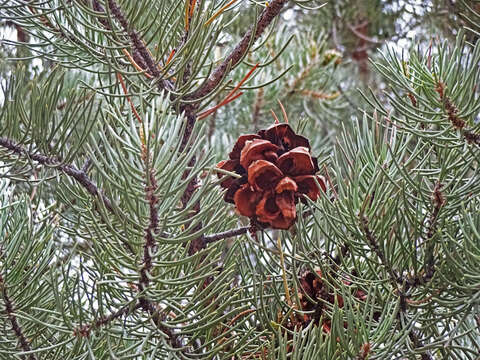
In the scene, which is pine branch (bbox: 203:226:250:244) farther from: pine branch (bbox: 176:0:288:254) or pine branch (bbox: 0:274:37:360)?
pine branch (bbox: 0:274:37:360)

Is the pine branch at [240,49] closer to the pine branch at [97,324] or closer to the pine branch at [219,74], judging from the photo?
the pine branch at [219,74]

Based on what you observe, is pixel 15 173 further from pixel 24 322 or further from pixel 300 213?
pixel 300 213

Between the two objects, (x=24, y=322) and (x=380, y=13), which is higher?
(x=380, y=13)

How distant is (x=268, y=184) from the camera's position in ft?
1.63

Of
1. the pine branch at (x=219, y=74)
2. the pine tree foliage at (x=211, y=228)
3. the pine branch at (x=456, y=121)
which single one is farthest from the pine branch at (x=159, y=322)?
the pine branch at (x=456, y=121)

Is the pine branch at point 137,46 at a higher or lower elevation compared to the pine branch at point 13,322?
higher

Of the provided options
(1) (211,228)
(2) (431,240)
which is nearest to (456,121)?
(2) (431,240)

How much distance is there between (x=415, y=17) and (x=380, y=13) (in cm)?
19

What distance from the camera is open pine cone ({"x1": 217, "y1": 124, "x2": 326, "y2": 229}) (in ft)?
1.59

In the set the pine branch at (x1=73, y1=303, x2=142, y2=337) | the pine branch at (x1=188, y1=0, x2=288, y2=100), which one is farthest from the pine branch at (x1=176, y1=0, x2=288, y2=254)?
the pine branch at (x1=73, y1=303, x2=142, y2=337)

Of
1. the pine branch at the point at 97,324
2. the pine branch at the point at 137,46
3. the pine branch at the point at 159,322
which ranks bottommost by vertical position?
the pine branch at the point at 97,324

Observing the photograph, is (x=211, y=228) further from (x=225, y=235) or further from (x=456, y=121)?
(x=456, y=121)

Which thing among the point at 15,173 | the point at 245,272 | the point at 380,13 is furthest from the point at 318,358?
the point at 380,13

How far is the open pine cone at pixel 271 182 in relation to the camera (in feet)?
1.59
